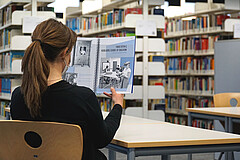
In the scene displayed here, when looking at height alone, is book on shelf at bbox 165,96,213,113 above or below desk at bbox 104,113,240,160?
below

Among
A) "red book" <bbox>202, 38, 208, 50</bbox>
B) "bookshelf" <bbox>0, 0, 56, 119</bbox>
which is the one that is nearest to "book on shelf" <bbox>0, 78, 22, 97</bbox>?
"bookshelf" <bbox>0, 0, 56, 119</bbox>

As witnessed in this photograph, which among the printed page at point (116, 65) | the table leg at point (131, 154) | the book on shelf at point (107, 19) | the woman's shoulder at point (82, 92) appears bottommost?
the table leg at point (131, 154)

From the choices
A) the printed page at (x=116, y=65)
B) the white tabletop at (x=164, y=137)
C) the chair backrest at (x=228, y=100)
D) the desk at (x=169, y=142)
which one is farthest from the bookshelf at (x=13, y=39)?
the desk at (x=169, y=142)

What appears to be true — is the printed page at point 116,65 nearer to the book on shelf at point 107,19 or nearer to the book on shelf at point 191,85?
the book on shelf at point 107,19

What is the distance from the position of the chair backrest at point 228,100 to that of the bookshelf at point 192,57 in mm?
2576

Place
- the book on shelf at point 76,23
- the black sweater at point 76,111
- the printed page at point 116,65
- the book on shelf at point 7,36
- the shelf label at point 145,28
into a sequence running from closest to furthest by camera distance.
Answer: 1. the black sweater at point 76,111
2. the printed page at point 116,65
3. the shelf label at point 145,28
4. the book on shelf at point 7,36
5. the book on shelf at point 76,23

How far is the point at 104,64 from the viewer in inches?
104

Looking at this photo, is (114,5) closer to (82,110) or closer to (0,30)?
(0,30)

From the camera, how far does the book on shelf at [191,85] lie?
7.09 m

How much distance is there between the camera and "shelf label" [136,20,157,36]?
5.64m

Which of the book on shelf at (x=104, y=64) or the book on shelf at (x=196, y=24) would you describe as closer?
the book on shelf at (x=104, y=64)

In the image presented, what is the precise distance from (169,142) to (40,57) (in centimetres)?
67

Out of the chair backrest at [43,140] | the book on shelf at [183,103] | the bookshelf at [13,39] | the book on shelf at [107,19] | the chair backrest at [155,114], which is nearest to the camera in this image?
the chair backrest at [43,140]

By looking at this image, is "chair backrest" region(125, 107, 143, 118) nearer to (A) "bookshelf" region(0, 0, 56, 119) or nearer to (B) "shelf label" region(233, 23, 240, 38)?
(A) "bookshelf" region(0, 0, 56, 119)
